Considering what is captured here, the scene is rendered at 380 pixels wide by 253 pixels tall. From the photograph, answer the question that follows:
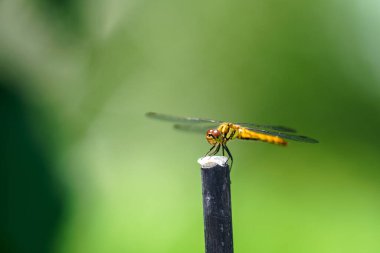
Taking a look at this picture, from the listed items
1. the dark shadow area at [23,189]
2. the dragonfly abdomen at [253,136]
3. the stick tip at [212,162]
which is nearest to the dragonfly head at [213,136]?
the dragonfly abdomen at [253,136]

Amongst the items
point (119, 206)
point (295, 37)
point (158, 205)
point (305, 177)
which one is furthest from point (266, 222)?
point (295, 37)

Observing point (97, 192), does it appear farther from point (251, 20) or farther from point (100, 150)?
point (251, 20)

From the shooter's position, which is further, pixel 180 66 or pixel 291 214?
pixel 180 66

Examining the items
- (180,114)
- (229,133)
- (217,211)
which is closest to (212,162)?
(217,211)

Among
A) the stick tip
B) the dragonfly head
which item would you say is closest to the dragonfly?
the dragonfly head

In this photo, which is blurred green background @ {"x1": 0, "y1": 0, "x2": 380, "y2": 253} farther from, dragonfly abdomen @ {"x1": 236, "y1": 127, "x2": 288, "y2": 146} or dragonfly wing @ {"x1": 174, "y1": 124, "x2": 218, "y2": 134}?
dragonfly wing @ {"x1": 174, "y1": 124, "x2": 218, "y2": 134}

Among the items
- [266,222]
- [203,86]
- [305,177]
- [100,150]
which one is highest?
[203,86]
